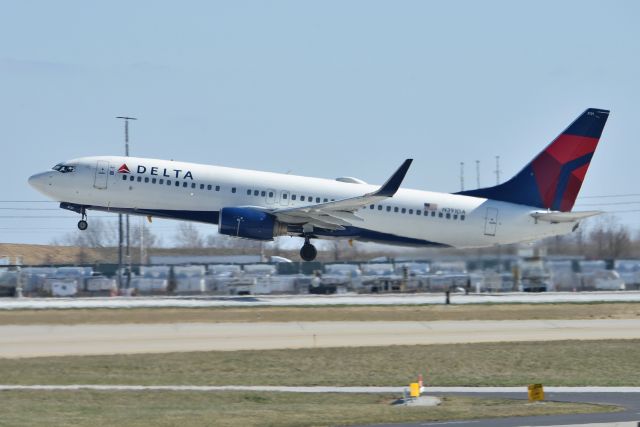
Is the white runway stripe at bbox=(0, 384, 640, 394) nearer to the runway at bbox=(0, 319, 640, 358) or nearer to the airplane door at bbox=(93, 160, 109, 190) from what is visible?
the runway at bbox=(0, 319, 640, 358)

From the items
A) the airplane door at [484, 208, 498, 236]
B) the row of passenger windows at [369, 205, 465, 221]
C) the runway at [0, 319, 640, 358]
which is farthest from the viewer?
the airplane door at [484, 208, 498, 236]

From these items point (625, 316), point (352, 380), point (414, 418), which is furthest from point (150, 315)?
point (414, 418)

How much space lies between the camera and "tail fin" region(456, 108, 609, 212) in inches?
2420

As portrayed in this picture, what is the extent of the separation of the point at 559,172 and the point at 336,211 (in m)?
13.0

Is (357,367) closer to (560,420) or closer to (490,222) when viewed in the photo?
(560,420)

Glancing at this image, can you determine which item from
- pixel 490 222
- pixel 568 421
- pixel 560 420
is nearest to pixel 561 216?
pixel 490 222

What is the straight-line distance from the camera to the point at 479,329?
146 ft

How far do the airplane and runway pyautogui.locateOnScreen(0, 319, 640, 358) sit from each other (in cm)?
1130

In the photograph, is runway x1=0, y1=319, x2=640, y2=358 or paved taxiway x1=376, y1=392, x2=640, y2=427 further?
runway x1=0, y1=319, x2=640, y2=358

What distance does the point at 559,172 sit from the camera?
2446 inches

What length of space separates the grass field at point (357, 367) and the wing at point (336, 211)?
1714cm

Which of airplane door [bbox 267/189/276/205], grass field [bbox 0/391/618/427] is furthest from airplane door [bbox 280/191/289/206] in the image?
grass field [bbox 0/391/618/427]

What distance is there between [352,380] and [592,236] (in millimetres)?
37893

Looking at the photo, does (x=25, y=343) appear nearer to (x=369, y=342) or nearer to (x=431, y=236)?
(x=369, y=342)
